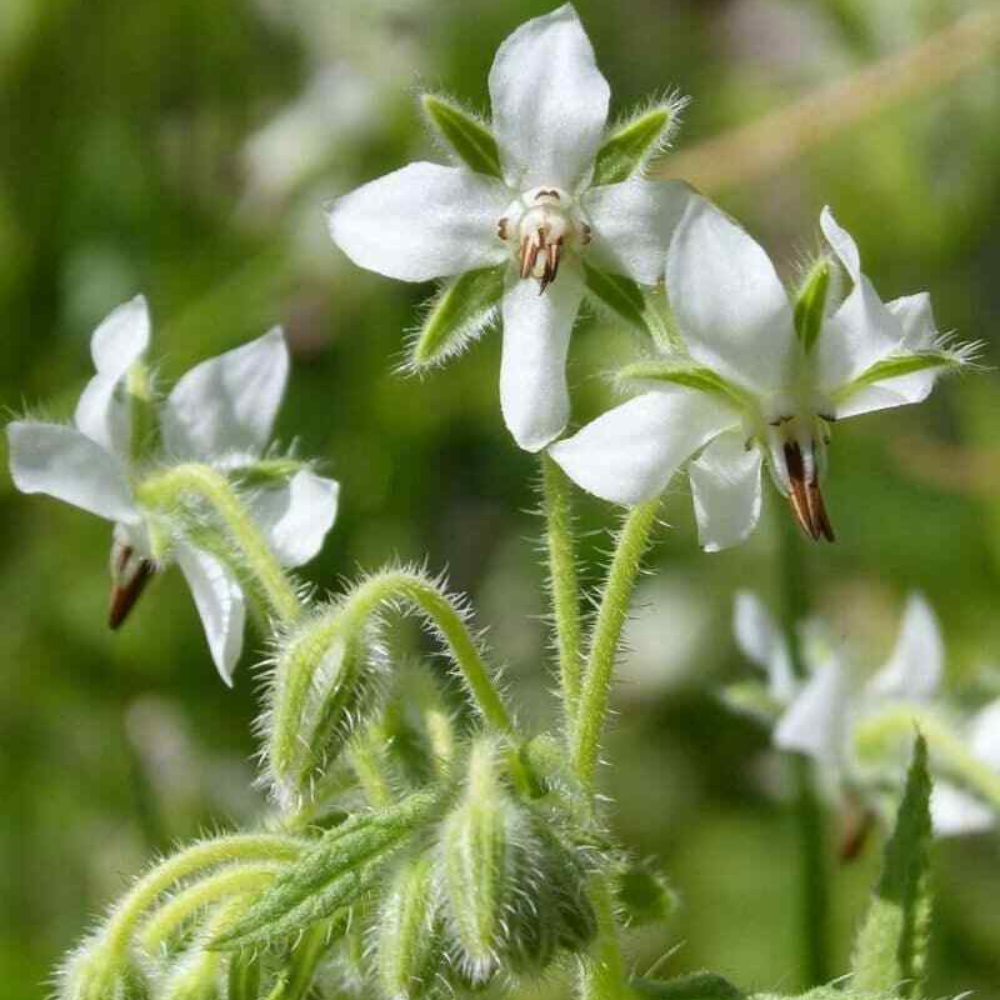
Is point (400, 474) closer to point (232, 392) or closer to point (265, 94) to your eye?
point (265, 94)

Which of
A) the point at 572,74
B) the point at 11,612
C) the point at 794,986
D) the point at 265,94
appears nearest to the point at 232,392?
the point at 572,74

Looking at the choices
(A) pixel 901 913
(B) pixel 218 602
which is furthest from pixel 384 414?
(A) pixel 901 913

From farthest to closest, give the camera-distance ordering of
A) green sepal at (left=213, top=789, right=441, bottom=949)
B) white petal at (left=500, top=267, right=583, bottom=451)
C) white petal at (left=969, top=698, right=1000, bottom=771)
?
white petal at (left=969, top=698, right=1000, bottom=771), white petal at (left=500, top=267, right=583, bottom=451), green sepal at (left=213, top=789, right=441, bottom=949)

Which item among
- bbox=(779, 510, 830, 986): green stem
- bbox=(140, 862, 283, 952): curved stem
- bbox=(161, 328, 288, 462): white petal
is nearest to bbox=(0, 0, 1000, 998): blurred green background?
bbox=(779, 510, 830, 986): green stem

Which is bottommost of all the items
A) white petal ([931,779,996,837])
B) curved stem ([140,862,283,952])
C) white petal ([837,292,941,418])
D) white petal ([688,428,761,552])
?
curved stem ([140,862,283,952])

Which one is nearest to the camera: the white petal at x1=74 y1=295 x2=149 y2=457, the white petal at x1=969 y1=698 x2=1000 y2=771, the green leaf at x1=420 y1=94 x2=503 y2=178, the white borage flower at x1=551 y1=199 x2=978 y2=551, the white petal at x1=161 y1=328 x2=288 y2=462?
the white borage flower at x1=551 y1=199 x2=978 y2=551

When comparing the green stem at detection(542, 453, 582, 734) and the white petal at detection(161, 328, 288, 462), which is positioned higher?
the white petal at detection(161, 328, 288, 462)

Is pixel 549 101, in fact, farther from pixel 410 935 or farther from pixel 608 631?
pixel 410 935

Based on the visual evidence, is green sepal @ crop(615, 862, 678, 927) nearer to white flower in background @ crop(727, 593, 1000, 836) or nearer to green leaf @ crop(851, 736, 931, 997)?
green leaf @ crop(851, 736, 931, 997)
